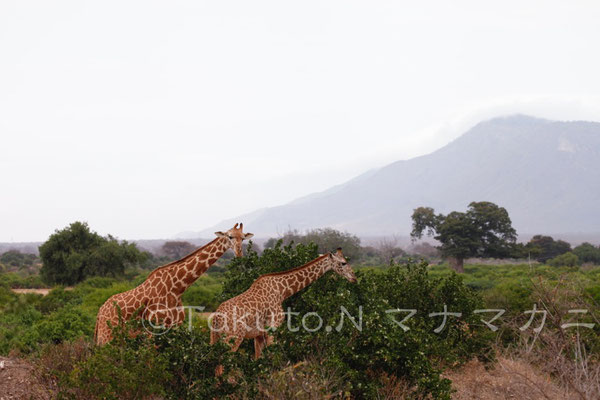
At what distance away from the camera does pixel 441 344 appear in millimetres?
9531

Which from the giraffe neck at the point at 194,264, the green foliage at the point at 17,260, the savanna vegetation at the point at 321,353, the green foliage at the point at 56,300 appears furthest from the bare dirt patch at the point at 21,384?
the green foliage at the point at 17,260

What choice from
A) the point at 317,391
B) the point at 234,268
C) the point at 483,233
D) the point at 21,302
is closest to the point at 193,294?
the point at 21,302

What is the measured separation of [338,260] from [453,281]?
379 centimetres

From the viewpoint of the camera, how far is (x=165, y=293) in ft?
26.9

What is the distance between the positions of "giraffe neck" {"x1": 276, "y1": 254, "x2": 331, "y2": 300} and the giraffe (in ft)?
3.60

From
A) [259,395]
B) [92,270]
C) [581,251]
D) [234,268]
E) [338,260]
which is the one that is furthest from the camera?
[581,251]

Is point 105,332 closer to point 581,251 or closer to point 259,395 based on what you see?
point 259,395

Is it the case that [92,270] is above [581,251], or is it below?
above

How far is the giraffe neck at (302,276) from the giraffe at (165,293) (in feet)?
3.60

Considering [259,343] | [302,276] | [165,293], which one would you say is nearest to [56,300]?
[259,343]

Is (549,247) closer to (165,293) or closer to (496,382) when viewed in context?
(496,382)

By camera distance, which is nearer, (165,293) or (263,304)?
(165,293)

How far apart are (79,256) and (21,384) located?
2877 centimetres

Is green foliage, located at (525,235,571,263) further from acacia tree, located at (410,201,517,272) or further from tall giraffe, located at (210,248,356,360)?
tall giraffe, located at (210,248,356,360)
